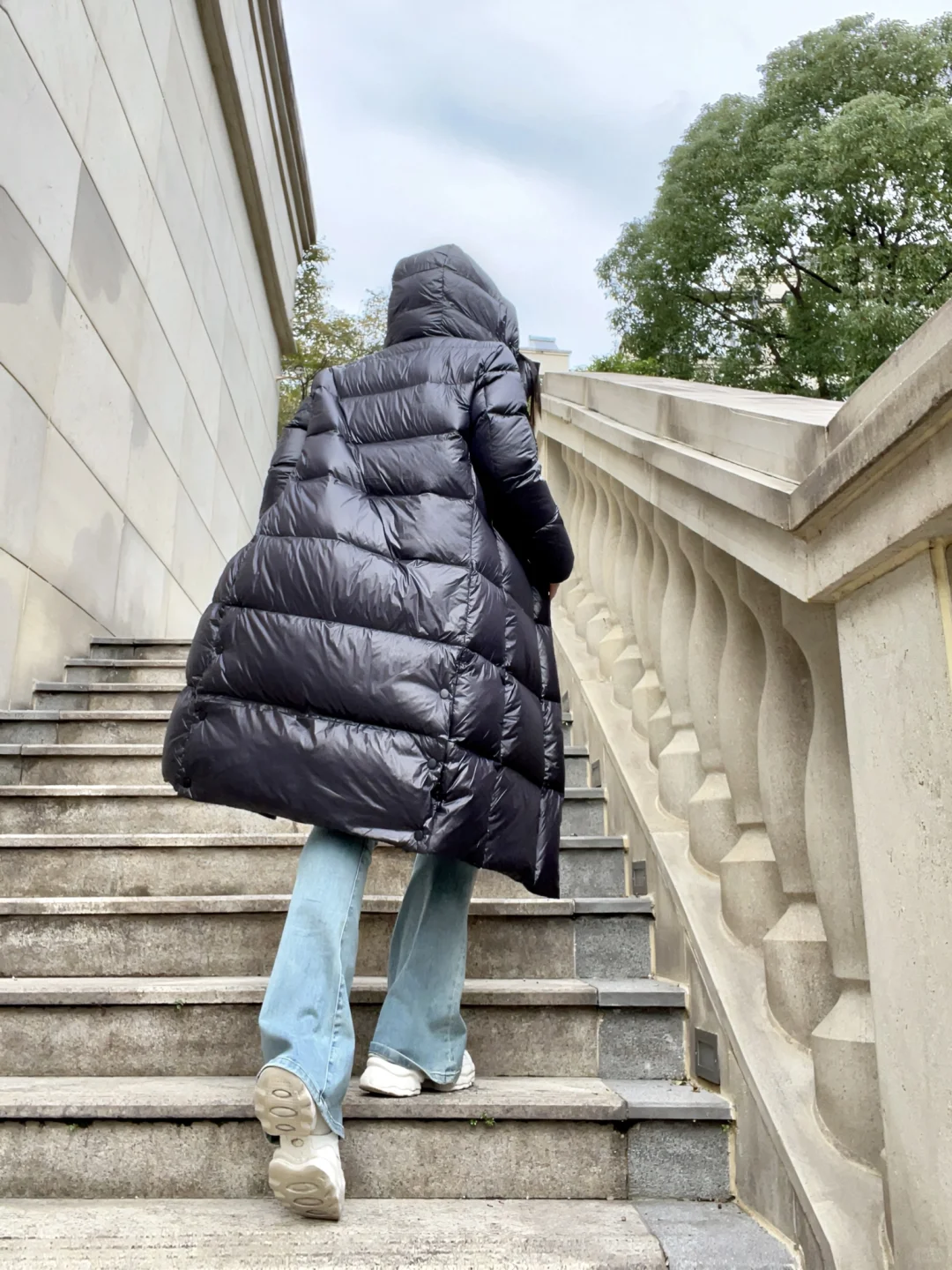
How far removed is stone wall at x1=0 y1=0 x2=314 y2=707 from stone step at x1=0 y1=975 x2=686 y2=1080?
1.84 metres

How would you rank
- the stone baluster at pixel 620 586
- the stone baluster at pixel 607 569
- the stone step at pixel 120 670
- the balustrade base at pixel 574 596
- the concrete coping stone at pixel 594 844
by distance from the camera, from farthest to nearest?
the stone step at pixel 120 670 → the balustrade base at pixel 574 596 → the stone baluster at pixel 607 569 → the stone baluster at pixel 620 586 → the concrete coping stone at pixel 594 844

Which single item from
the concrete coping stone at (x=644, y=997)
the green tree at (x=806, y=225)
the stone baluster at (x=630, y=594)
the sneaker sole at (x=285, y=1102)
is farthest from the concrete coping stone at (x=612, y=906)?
the green tree at (x=806, y=225)

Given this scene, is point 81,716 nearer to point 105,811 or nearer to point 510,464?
point 105,811

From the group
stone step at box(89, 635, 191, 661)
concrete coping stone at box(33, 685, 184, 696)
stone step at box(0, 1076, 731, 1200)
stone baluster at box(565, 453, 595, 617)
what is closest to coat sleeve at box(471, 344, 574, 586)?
stone step at box(0, 1076, 731, 1200)

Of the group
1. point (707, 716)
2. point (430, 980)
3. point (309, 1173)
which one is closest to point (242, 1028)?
point (430, 980)

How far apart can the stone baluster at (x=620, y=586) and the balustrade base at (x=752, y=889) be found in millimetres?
1216

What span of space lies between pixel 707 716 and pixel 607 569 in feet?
4.26

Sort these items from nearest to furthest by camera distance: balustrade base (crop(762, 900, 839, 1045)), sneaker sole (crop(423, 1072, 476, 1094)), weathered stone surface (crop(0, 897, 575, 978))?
balustrade base (crop(762, 900, 839, 1045))
sneaker sole (crop(423, 1072, 476, 1094))
weathered stone surface (crop(0, 897, 575, 978))

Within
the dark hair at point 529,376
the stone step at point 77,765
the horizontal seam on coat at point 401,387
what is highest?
the dark hair at point 529,376

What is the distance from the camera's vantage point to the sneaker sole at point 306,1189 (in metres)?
1.37

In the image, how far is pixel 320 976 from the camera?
1444mm

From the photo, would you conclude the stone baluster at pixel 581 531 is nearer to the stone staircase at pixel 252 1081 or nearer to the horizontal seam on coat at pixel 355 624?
the stone staircase at pixel 252 1081

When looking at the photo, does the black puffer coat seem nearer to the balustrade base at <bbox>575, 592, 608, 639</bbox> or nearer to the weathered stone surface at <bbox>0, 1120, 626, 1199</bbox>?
the weathered stone surface at <bbox>0, 1120, 626, 1199</bbox>

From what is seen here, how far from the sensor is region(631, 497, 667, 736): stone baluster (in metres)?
2.49
